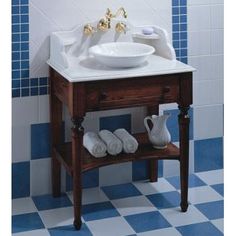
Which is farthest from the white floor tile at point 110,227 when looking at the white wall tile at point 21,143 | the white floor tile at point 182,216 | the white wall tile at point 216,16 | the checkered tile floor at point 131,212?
the white wall tile at point 216,16

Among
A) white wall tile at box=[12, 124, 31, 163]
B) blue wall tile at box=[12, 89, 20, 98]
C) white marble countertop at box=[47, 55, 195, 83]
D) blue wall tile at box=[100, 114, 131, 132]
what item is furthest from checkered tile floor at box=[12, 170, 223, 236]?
white marble countertop at box=[47, 55, 195, 83]

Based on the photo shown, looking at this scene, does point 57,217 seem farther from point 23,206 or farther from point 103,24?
point 103,24

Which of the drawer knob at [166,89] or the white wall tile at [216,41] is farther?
the white wall tile at [216,41]

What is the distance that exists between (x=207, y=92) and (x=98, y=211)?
981 mm

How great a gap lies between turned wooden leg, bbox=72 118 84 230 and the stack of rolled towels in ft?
0.52

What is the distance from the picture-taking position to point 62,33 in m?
2.60

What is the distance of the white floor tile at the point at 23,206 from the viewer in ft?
8.68

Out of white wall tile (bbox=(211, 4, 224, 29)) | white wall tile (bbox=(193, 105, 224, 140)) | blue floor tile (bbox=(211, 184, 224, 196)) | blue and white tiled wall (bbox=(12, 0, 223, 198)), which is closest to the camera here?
blue and white tiled wall (bbox=(12, 0, 223, 198))

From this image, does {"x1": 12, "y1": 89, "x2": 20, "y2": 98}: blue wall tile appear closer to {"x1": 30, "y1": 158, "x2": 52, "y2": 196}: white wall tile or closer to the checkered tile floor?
{"x1": 30, "y1": 158, "x2": 52, "y2": 196}: white wall tile

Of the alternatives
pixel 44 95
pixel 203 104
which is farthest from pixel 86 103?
pixel 203 104

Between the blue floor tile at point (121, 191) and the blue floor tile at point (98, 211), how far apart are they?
0.11 m

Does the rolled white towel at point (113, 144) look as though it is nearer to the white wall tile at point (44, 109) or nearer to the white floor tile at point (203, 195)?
the white wall tile at point (44, 109)

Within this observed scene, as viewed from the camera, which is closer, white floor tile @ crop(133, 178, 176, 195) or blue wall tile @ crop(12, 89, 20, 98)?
blue wall tile @ crop(12, 89, 20, 98)

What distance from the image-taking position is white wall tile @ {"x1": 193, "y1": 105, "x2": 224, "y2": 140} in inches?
121
